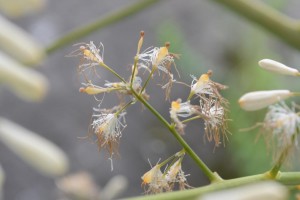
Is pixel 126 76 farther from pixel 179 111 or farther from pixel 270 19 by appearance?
pixel 179 111


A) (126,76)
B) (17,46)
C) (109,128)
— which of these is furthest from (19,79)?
(126,76)

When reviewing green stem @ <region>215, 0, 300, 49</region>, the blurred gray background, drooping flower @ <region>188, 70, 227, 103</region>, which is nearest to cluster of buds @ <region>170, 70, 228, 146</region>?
drooping flower @ <region>188, 70, 227, 103</region>

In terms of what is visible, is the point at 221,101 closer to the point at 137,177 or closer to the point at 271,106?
the point at 271,106

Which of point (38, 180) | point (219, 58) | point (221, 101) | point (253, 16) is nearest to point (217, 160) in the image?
point (219, 58)

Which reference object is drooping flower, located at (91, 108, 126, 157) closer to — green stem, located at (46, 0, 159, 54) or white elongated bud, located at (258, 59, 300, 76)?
white elongated bud, located at (258, 59, 300, 76)

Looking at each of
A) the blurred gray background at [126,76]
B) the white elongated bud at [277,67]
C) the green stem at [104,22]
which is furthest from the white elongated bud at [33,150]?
the blurred gray background at [126,76]

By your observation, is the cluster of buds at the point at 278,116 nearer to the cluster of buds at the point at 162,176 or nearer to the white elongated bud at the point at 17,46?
the cluster of buds at the point at 162,176
